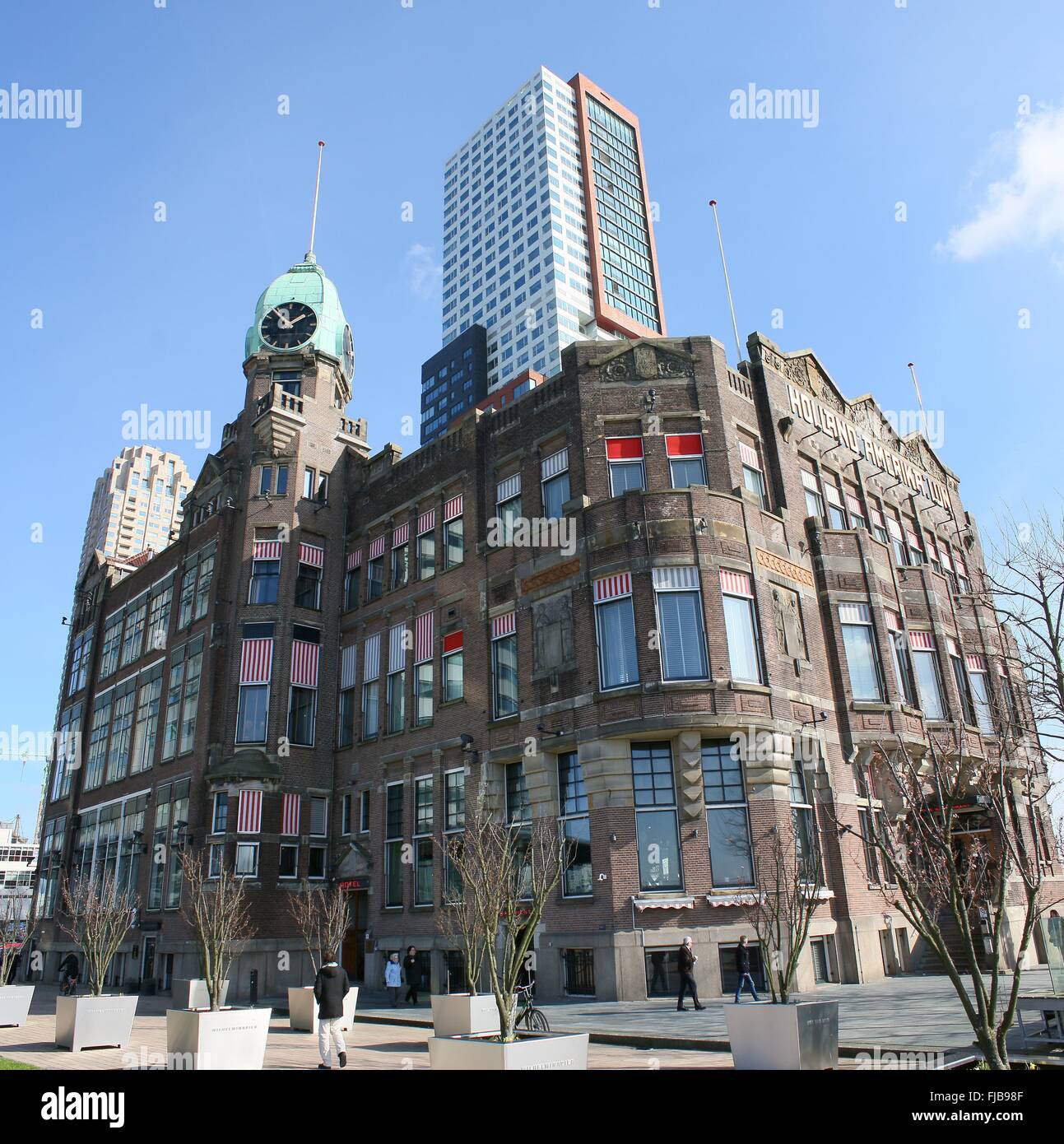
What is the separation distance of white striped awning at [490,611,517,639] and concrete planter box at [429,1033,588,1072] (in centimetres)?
1888

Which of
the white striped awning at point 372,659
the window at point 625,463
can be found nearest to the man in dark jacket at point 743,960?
the window at point 625,463

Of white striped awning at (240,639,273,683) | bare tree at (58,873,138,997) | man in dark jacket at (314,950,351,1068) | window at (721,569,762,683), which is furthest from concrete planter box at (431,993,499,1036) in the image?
white striped awning at (240,639,273,683)

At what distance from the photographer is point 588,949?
74.1 ft

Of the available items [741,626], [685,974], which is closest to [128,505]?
[741,626]

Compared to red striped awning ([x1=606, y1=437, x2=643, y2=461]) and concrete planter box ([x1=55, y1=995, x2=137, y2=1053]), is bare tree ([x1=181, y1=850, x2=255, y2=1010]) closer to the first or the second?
concrete planter box ([x1=55, y1=995, x2=137, y2=1053])

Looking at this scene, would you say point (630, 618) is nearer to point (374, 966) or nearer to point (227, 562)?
point (374, 966)

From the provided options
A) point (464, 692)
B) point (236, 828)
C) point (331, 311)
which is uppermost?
point (331, 311)

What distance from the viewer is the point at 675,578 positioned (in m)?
24.3

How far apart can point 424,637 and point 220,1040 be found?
20277 mm

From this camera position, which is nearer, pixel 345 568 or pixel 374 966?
pixel 374 966

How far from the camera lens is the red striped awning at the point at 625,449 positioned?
88.9 feet
